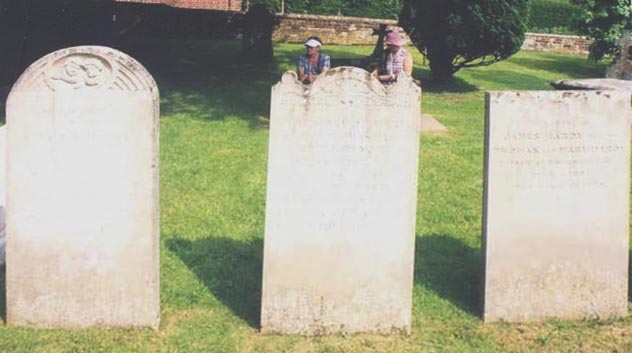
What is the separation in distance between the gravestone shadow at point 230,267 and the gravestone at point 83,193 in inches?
26.9

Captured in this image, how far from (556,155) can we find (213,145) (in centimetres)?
625

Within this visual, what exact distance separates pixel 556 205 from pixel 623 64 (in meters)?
12.9

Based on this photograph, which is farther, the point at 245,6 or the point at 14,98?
the point at 245,6

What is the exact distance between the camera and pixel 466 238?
23.9ft

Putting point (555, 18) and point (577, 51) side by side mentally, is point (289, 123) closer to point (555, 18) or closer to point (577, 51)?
point (577, 51)

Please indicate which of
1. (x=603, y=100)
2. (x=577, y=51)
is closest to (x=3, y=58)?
(x=603, y=100)

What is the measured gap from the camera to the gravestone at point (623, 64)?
16984mm

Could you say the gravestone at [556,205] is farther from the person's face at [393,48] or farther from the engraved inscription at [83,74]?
the person's face at [393,48]

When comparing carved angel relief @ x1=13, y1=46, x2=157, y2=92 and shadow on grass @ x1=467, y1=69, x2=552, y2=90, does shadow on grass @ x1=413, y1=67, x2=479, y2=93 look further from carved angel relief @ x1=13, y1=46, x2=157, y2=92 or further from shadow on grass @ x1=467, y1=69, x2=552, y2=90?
carved angel relief @ x1=13, y1=46, x2=157, y2=92

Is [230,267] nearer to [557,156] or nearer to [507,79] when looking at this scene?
[557,156]

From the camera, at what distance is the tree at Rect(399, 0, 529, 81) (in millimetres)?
15750

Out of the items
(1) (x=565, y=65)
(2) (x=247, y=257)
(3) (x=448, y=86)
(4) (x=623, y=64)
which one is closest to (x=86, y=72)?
(2) (x=247, y=257)

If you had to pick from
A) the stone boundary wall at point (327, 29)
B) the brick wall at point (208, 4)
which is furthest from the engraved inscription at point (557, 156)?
the brick wall at point (208, 4)

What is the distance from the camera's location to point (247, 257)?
6.69 metres
